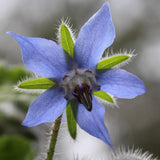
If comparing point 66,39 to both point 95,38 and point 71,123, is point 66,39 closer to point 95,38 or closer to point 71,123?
point 95,38

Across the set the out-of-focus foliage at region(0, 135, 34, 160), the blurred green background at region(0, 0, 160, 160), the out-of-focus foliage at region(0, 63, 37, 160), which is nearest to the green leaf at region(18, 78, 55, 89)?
the out-of-focus foliage at region(0, 63, 37, 160)

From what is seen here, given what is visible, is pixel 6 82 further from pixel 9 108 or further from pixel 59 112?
pixel 59 112

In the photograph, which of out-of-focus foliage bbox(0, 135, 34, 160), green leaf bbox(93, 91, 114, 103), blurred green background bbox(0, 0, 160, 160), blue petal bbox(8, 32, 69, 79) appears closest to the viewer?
blue petal bbox(8, 32, 69, 79)

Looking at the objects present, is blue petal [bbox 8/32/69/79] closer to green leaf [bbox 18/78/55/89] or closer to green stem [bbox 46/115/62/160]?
green leaf [bbox 18/78/55/89]

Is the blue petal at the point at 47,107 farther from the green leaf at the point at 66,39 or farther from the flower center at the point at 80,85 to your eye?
the green leaf at the point at 66,39

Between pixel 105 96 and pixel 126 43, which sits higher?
pixel 126 43

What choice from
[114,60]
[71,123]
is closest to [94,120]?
[71,123]

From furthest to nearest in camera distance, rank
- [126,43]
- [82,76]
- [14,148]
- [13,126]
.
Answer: [126,43] → [13,126] → [14,148] → [82,76]
